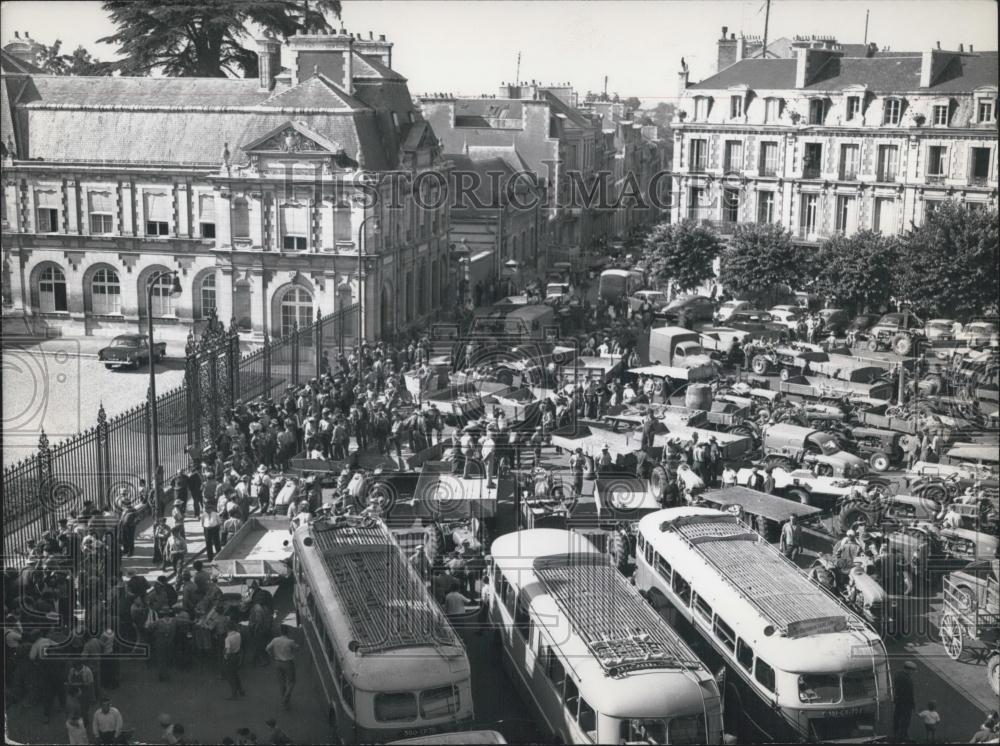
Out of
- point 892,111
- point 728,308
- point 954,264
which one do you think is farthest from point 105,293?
point 892,111

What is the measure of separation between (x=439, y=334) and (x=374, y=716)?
33.4 meters

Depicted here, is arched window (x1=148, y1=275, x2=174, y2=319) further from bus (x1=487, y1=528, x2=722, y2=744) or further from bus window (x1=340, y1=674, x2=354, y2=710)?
bus window (x1=340, y1=674, x2=354, y2=710)

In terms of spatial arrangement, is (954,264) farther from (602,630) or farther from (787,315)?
(602,630)

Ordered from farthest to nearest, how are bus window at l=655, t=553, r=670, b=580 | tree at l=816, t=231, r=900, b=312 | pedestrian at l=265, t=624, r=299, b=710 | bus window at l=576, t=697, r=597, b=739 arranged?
1. tree at l=816, t=231, r=900, b=312
2. bus window at l=655, t=553, r=670, b=580
3. pedestrian at l=265, t=624, r=299, b=710
4. bus window at l=576, t=697, r=597, b=739

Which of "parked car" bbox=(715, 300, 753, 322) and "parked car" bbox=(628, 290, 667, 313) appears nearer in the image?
"parked car" bbox=(715, 300, 753, 322)

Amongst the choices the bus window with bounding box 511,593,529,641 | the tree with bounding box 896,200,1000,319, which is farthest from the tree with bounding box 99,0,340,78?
the bus window with bounding box 511,593,529,641

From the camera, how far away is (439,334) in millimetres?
47781

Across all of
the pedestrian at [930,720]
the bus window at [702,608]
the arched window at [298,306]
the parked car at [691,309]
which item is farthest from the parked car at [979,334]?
the pedestrian at [930,720]

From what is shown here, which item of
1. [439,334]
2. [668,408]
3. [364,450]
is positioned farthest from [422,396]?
[439,334]

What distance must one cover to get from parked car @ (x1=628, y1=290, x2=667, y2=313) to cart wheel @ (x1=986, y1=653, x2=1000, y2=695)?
35.2 m

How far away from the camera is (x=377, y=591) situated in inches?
670

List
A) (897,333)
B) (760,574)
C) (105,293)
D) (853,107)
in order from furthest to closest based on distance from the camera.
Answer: (853,107)
(105,293)
(897,333)
(760,574)

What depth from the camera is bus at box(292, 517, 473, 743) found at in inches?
589

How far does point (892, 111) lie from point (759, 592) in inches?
1722
